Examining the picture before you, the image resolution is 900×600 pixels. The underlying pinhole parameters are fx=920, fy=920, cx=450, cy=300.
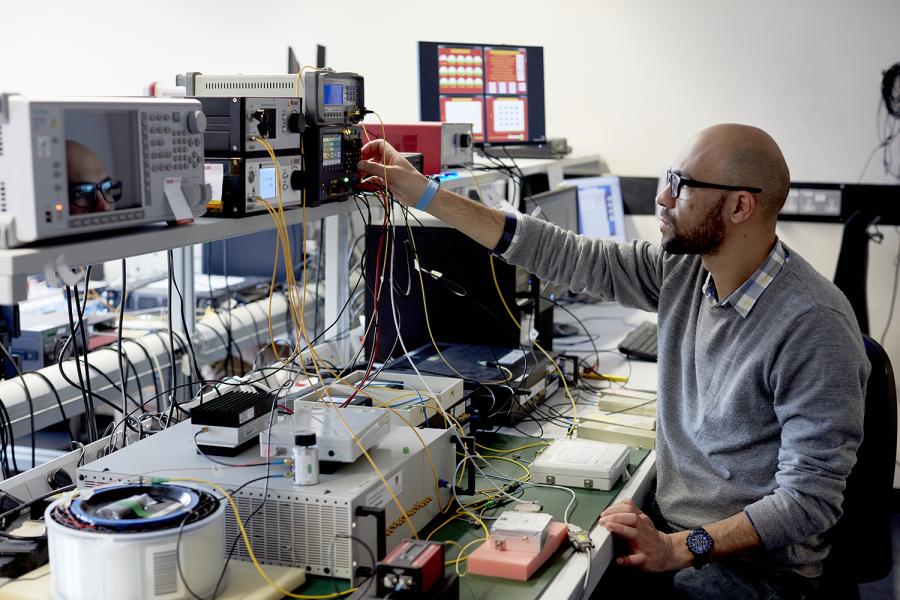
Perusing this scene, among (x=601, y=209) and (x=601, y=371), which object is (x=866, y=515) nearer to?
(x=601, y=371)

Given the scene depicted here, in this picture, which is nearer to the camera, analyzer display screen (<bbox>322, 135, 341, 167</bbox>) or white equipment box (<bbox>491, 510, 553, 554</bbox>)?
white equipment box (<bbox>491, 510, 553, 554</bbox>)

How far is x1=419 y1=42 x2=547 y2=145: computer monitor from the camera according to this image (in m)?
3.09

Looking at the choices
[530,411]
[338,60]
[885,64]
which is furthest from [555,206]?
[338,60]

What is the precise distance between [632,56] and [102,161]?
3.34 m

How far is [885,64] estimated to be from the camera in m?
3.76

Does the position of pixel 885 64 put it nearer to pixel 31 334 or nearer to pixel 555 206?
pixel 555 206

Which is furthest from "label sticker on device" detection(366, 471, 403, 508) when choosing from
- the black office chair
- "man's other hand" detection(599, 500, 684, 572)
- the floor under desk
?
the black office chair

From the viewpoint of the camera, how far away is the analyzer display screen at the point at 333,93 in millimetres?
1637

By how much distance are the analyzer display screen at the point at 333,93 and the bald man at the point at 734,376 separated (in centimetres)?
16

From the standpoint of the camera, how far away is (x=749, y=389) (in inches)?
67.3

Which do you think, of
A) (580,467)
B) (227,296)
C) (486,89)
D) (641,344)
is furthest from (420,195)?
(227,296)

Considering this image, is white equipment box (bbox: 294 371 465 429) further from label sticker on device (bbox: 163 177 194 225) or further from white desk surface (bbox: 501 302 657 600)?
label sticker on device (bbox: 163 177 194 225)

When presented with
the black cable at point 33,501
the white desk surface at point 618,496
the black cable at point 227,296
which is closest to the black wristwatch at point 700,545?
the white desk surface at point 618,496

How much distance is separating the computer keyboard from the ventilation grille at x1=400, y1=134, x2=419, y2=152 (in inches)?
40.1
